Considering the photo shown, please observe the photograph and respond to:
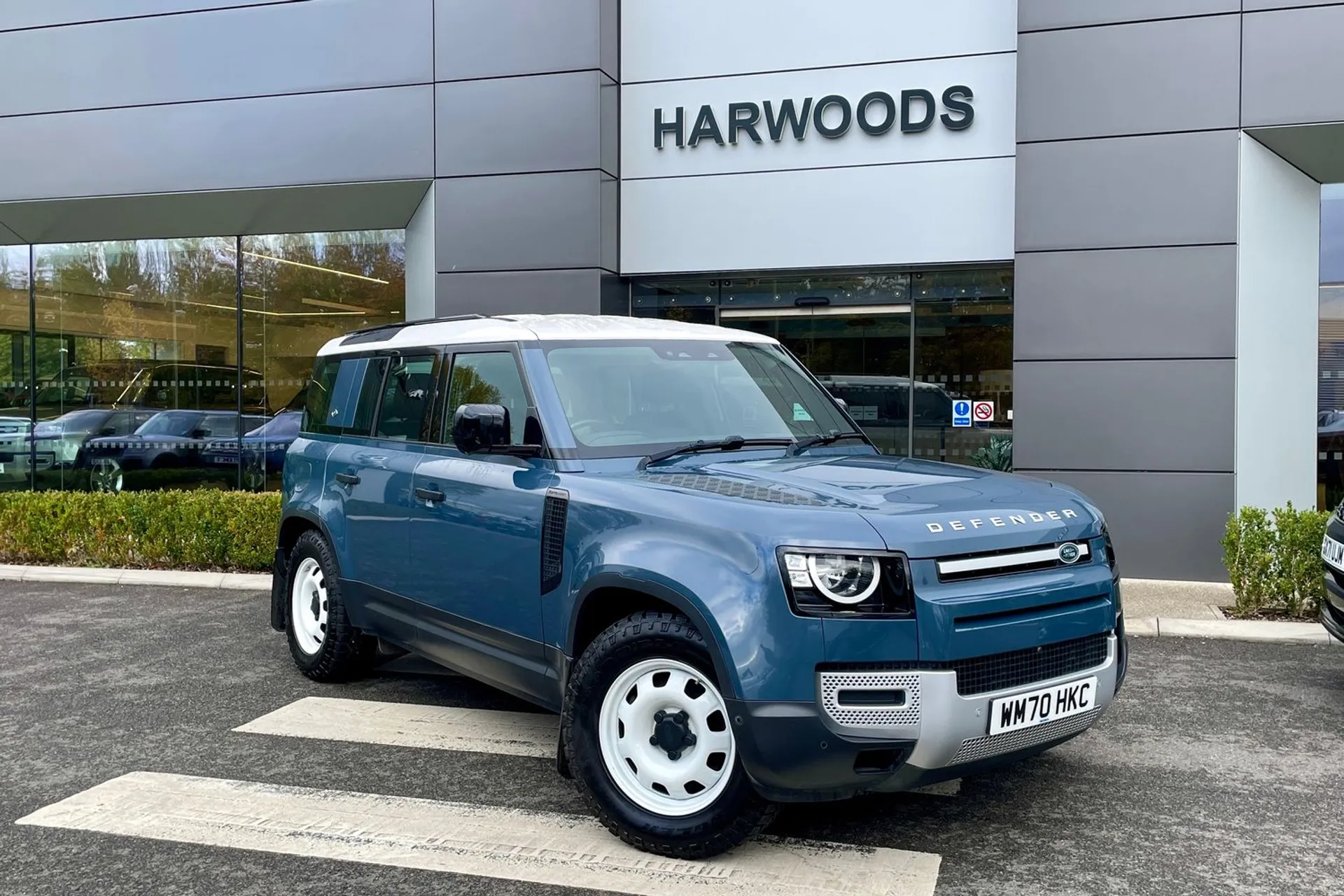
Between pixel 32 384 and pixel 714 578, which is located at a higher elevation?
pixel 32 384

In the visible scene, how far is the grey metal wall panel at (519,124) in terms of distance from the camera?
11906 mm

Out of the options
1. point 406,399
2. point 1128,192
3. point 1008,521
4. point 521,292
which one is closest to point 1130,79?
point 1128,192

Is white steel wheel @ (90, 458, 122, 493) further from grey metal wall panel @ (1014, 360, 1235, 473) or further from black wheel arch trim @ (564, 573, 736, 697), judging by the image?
black wheel arch trim @ (564, 573, 736, 697)

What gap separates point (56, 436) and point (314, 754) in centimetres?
1249

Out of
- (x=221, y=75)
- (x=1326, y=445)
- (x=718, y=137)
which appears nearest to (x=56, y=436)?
(x=221, y=75)

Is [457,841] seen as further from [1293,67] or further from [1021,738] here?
[1293,67]

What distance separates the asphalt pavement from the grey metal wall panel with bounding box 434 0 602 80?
7015 millimetres

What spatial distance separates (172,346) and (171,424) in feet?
3.33

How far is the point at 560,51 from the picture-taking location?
39.2 ft

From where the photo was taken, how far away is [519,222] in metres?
12.1

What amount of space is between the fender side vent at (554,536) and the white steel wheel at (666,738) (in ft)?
1.96

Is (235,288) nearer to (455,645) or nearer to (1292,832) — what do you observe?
(455,645)

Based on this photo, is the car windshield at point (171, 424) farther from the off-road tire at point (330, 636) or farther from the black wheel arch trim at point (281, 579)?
the off-road tire at point (330, 636)

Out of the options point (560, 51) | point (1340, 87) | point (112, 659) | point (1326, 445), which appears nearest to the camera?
point (112, 659)
